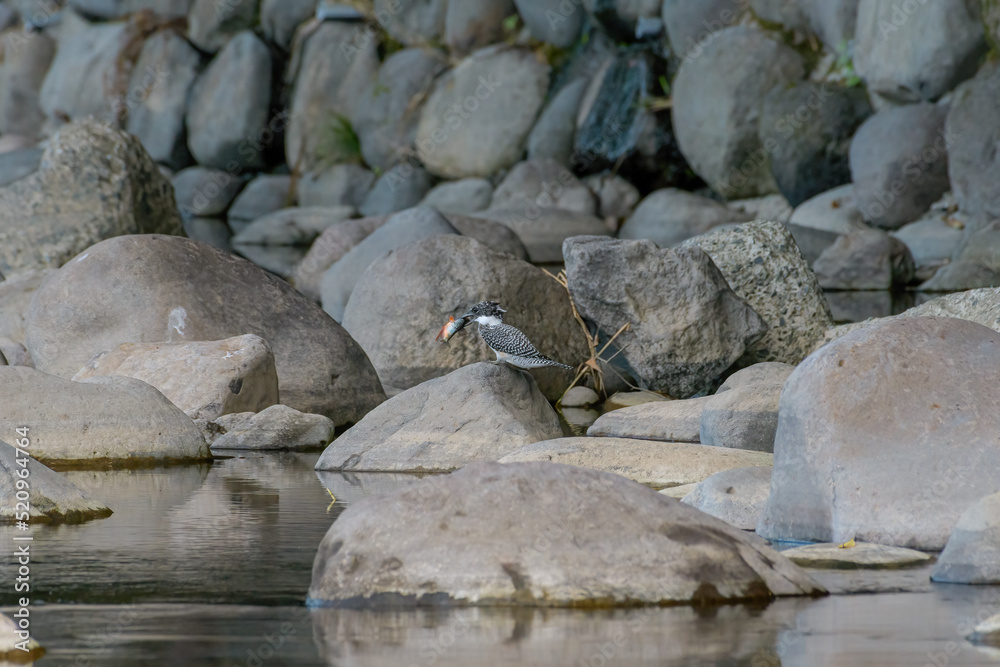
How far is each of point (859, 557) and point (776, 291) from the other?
18.7 ft

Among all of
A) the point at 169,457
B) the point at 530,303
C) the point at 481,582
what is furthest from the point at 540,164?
the point at 481,582

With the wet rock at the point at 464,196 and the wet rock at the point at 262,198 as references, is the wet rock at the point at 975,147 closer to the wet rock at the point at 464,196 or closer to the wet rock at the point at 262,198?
the wet rock at the point at 464,196

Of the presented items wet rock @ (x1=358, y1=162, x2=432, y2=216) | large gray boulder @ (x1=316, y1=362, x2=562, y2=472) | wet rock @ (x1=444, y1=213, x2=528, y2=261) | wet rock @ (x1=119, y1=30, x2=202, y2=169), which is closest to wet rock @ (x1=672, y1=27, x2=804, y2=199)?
wet rock @ (x1=444, y1=213, x2=528, y2=261)

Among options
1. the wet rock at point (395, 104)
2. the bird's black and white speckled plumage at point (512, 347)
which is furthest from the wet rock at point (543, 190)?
the bird's black and white speckled plumage at point (512, 347)

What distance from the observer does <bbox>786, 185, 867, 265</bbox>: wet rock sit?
16938 mm

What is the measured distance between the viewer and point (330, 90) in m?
28.1

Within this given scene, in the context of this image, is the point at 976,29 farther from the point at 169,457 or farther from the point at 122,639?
the point at 122,639

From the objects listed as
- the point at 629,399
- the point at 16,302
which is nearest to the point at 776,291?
the point at 629,399

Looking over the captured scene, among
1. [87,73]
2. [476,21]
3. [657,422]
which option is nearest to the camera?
[657,422]

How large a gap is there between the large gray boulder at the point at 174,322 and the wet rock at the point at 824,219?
31.4 feet

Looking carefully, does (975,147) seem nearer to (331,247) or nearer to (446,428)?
(331,247)

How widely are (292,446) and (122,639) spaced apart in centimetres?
443

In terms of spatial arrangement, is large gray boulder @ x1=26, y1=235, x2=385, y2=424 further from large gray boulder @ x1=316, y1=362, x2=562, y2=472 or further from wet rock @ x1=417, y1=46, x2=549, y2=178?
wet rock @ x1=417, y1=46, x2=549, y2=178

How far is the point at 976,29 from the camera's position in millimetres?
17391
